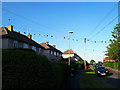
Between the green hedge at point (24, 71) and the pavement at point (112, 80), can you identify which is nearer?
the green hedge at point (24, 71)

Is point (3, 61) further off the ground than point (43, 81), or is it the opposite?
point (3, 61)

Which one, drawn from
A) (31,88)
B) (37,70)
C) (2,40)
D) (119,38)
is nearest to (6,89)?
(31,88)

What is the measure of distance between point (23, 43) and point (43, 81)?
21.4 metres

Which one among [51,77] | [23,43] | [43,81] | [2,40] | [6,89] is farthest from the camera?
[23,43]

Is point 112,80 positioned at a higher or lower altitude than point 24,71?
lower

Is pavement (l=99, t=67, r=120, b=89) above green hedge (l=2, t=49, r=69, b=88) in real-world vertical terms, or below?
below

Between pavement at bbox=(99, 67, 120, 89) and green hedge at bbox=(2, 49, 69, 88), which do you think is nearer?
green hedge at bbox=(2, 49, 69, 88)

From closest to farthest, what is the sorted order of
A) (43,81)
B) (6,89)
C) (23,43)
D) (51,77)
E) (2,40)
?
1. (6,89)
2. (43,81)
3. (51,77)
4. (2,40)
5. (23,43)

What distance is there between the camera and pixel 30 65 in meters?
6.00

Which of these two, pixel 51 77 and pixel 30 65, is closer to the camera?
pixel 30 65

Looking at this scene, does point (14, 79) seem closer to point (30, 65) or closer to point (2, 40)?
point (30, 65)

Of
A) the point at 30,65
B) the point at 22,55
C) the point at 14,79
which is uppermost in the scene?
the point at 22,55

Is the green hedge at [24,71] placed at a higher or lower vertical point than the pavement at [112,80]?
higher

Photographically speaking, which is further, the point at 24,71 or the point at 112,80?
the point at 112,80
